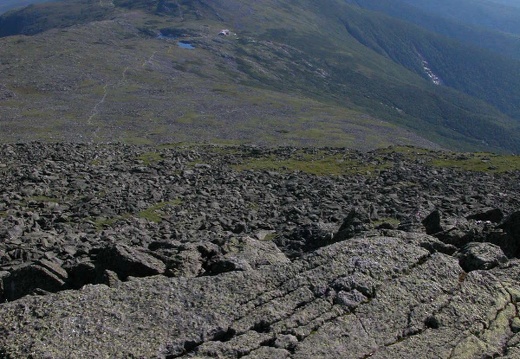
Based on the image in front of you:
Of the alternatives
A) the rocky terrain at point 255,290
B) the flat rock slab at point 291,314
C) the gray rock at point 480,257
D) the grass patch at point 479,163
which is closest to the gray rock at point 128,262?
the rocky terrain at point 255,290

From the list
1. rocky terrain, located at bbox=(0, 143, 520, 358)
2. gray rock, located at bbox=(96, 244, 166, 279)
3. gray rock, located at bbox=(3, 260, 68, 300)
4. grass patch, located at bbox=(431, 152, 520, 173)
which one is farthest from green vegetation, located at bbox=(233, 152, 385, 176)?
gray rock, located at bbox=(3, 260, 68, 300)

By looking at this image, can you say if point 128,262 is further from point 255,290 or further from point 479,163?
point 479,163

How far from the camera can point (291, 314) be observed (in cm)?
1612

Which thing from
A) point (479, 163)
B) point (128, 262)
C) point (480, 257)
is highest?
point (480, 257)

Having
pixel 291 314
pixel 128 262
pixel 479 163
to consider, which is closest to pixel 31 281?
pixel 128 262

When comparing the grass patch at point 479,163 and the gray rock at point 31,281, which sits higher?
the gray rock at point 31,281

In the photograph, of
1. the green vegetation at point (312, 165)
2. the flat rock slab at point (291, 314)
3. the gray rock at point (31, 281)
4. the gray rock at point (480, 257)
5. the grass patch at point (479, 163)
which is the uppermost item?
the gray rock at point (480, 257)

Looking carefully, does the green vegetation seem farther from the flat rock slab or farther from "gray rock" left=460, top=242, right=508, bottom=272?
the flat rock slab

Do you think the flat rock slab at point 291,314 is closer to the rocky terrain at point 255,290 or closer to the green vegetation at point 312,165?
the rocky terrain at point 255,290

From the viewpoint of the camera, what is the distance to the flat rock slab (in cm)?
1449

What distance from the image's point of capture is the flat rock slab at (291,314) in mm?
14492

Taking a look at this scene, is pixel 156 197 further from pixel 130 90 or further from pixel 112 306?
pixel 130 90

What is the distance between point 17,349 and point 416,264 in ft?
44.7

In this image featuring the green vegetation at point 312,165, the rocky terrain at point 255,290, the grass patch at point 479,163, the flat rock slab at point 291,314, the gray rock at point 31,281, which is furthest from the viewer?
the grass patch at point 479,163
